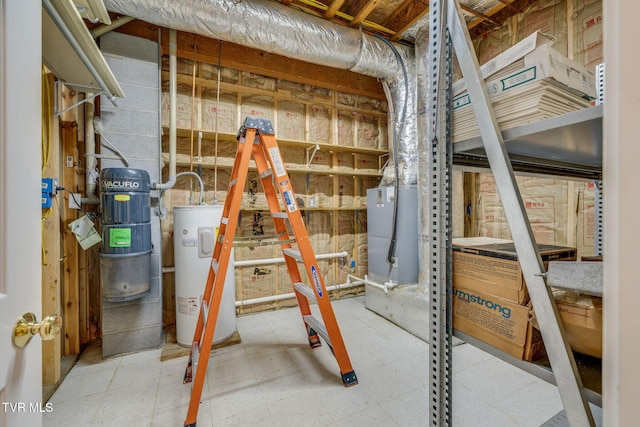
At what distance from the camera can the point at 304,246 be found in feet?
5.84

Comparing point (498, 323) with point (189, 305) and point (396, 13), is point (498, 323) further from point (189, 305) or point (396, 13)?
point (396, 13)

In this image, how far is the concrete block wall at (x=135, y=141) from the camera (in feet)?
7.18

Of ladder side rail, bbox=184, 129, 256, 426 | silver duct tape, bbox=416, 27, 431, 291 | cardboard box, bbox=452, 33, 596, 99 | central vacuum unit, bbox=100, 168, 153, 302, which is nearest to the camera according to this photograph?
cardboard box, bbox=452, 33, 596, 99

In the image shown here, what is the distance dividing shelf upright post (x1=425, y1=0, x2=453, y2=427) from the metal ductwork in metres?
1.85

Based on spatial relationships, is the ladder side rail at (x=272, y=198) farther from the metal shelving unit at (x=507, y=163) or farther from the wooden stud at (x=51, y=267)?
the wooden stud at (x=51, y=267)

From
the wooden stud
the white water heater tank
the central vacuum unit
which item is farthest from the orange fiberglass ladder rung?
the wooden stud

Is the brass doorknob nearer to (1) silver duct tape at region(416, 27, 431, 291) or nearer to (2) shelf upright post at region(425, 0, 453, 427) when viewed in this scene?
(2) shelf upright post at region(425, 0, 453, 427)

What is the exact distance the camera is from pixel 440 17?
879mm

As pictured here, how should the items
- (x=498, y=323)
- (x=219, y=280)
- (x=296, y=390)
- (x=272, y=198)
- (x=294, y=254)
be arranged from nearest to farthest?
(x=498, y=323), (x=219, y=280), (x=296, y=390), (x=294, y=254), (x=272, y=198)

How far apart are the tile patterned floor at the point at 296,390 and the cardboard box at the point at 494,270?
111cm

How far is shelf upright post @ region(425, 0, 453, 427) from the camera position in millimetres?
887

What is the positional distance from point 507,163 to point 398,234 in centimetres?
216

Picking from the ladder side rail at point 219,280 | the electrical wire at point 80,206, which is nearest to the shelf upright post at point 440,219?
the ladder side rail at point 219,280

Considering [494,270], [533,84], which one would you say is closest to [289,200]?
[494,270]
